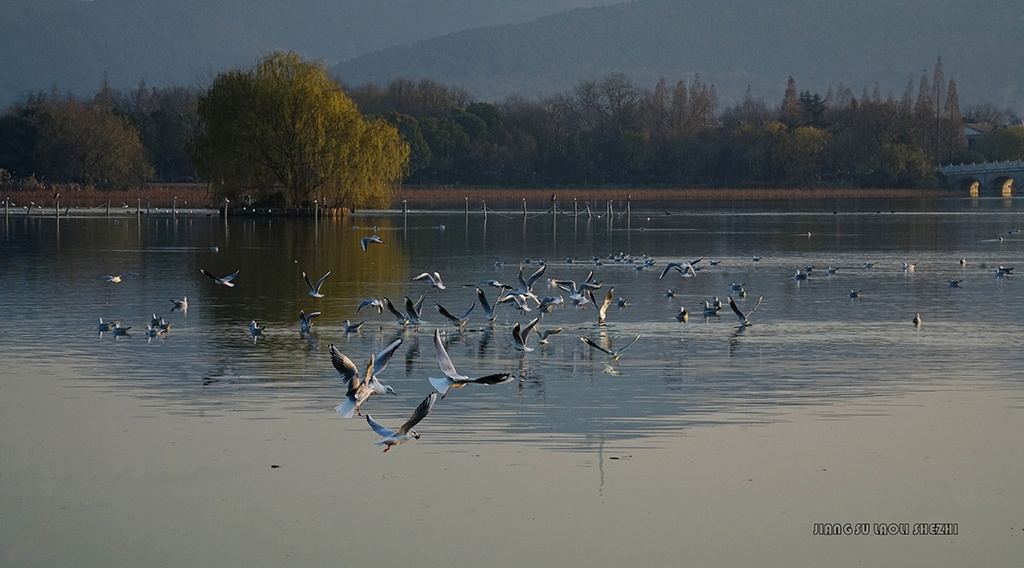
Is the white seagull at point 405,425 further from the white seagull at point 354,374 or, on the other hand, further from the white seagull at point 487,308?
the white seagull at point 487,308

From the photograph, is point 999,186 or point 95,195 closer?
point 95,195

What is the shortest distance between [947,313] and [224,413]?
13515mm

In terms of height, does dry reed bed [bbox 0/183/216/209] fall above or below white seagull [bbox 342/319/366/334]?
above

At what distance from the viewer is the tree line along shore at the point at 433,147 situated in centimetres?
6150

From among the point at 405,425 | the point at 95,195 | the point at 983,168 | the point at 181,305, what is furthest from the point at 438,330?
the point at 983,168

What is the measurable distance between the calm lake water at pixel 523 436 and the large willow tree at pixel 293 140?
116ft

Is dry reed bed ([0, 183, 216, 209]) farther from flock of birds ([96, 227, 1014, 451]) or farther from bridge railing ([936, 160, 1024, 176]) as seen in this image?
bridge railing ([936, 160, 1024, 176])

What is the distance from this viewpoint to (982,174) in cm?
13962

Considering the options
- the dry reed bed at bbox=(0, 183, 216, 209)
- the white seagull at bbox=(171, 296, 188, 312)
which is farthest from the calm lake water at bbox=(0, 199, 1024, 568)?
the dry reed bed at bbox=(0, 183, 216, 209)

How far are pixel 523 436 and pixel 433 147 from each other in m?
116

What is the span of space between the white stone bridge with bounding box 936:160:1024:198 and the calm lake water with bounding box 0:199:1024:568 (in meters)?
120

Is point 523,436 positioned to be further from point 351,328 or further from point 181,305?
point 181,305

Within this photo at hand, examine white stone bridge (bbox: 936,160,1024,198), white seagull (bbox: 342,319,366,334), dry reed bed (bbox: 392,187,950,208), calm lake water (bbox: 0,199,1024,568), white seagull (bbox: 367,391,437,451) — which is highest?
white stone bridge (bbox: 936,160,1024,198)

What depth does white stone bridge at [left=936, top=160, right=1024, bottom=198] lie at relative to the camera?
13850cm
